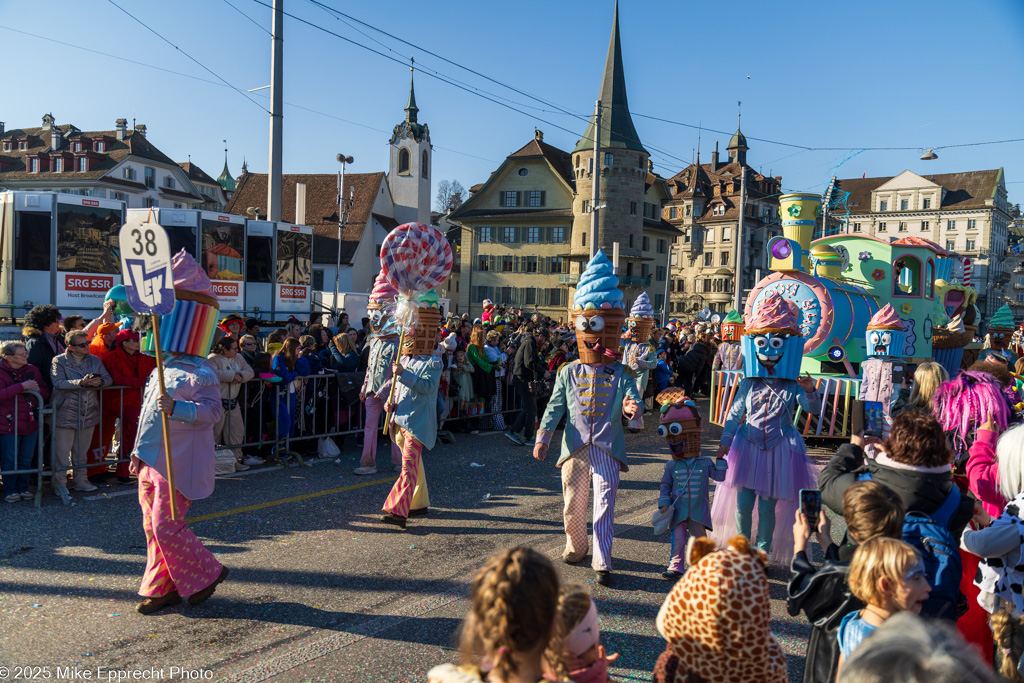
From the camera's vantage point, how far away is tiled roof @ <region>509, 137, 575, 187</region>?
5769 cm

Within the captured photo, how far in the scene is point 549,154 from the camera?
5856cm

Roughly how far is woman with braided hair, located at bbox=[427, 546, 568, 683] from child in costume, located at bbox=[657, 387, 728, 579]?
3.89 metres

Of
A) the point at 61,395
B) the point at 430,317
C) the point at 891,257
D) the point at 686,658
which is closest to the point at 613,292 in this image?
the point at 430,317

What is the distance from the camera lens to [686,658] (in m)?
2.45

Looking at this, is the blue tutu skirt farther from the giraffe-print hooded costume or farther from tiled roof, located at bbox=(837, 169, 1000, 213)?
tiled roof, located at bbox=(837, 169, 1000, 213)

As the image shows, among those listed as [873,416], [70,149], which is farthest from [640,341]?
[70,149]

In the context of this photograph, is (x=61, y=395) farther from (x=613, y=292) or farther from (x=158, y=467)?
(x=613, y=292)

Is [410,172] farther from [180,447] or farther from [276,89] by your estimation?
[180,447]

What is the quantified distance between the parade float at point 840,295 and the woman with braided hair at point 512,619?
831 centimetres

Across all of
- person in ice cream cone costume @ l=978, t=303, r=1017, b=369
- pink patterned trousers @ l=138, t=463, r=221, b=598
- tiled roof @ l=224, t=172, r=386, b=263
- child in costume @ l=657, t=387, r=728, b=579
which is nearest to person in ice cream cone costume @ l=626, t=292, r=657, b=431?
child in costume @ l=657, t=387, r=728, b=579

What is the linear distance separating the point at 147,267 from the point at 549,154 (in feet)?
184

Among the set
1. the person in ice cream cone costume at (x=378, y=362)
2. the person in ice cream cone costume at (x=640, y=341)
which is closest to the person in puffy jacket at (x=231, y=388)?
the person in ice cream cone costume at (x=378, y=362)

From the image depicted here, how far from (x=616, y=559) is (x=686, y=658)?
3.83 metres

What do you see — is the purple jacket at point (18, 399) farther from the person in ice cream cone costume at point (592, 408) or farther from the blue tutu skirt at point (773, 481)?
the blue tutu skirt at point (773, 481)
